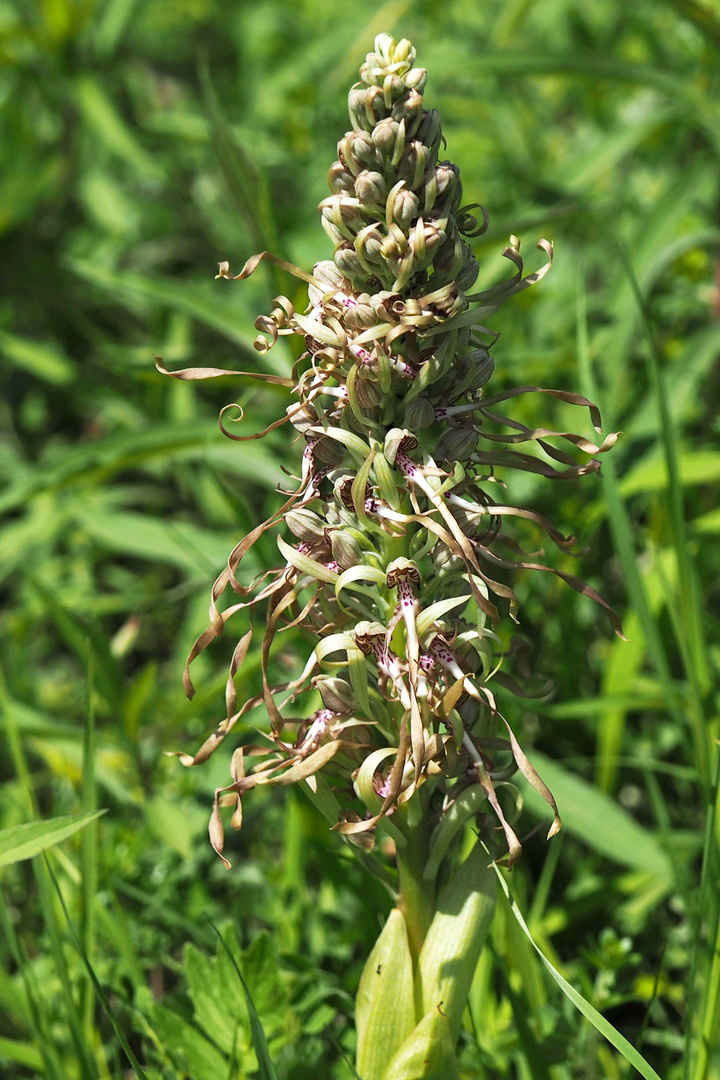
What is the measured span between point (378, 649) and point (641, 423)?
1.86 meters

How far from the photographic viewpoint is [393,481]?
1352 millimetres

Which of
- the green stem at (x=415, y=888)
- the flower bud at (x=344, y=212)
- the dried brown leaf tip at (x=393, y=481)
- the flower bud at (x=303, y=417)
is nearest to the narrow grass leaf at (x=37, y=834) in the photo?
the dried brown leaf tip at (x=393, y=481)

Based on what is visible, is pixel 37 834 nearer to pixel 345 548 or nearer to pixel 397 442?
pixel 345 548

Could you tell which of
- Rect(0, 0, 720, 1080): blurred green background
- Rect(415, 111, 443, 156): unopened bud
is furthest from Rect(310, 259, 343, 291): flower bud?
Rect(0, 0, 720, 1080): blurred green background

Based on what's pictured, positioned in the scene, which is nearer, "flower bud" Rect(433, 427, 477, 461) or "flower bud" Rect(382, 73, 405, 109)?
"flower bud" Rect(382, 73, 405, 109)

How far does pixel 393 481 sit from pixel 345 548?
4.9 inches

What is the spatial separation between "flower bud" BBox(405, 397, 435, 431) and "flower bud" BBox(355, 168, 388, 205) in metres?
0.28

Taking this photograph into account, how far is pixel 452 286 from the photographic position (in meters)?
1.28

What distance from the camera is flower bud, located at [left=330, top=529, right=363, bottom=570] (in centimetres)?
140

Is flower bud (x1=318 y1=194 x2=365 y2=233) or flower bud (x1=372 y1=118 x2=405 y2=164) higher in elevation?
flower bud (x1=372 y1=118 x2=405 y2=164)

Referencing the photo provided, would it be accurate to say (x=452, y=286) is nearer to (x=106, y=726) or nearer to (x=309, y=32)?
(x=106, y=726)

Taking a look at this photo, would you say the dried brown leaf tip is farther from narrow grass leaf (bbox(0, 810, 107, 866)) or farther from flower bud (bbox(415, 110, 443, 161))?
narrow grass leaf (bbox(0, 810, 107, 866))

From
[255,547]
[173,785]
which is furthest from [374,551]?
[173,785]

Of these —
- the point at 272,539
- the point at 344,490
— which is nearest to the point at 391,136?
the point at 344,490
